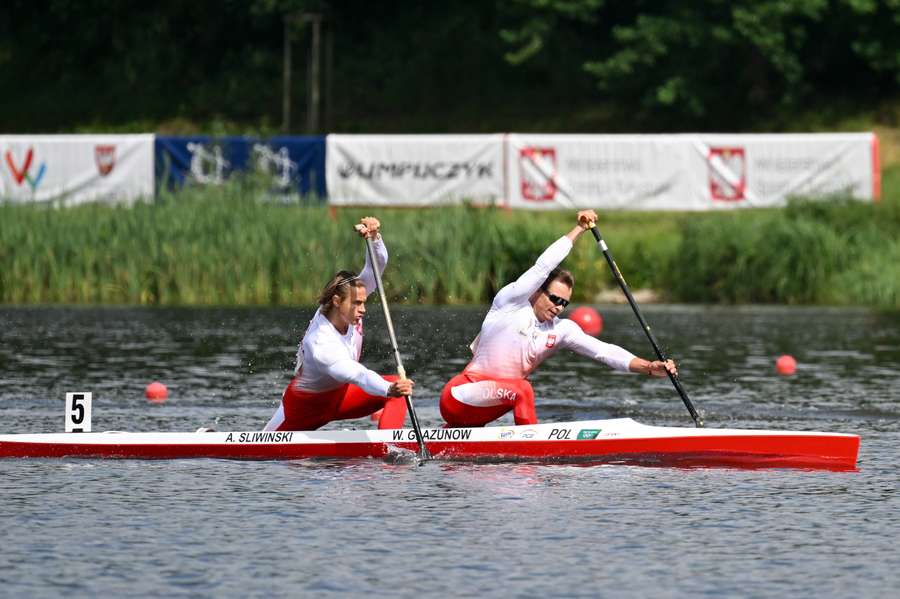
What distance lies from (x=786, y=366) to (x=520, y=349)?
830 cm

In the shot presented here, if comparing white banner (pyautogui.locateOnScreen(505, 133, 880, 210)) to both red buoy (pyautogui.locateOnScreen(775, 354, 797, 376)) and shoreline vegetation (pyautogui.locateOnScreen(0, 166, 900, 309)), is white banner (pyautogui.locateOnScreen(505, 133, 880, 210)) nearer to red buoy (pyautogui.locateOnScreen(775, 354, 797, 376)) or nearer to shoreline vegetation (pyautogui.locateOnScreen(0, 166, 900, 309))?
shoreline vegetation (pyautogui.locateOnScreen(0, 166, 900, 309))

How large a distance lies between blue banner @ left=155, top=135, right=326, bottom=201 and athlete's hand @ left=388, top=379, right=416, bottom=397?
20524mm

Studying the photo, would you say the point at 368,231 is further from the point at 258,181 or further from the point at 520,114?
the point at 520,114

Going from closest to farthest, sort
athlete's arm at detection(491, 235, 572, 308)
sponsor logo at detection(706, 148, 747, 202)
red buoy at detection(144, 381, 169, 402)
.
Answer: athlete's arm at detection(491, 235, 572, 308)
red buoy at detection(144, 381, 169, 402)
sponsor logo at detection(706, 148, 747, 202)

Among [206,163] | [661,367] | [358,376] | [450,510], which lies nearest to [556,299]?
[661,367]

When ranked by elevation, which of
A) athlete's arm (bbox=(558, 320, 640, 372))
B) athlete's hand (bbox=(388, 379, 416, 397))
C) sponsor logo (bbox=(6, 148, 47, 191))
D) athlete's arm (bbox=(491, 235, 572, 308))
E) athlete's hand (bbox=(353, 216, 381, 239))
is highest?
sponsor logo (bbox=(6, 148, 47, 191))

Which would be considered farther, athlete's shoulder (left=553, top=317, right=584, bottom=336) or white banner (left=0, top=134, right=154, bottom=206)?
white banner (left=0, top=134, right=154, bottom=206)

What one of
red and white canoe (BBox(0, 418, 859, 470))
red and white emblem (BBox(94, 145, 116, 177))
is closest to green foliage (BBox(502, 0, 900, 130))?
red and white emblem (BBox(94, 145, 116, 177))

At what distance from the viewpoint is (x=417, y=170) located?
36.2m

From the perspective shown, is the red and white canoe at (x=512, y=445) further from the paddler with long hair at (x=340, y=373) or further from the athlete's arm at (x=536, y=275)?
the athlete's arm at (x=536, y=275)

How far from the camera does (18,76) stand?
5825cm

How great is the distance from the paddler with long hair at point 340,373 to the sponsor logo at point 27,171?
20748mm

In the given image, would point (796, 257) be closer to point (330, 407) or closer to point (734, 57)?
point (734, 57)

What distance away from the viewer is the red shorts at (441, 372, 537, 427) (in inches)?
636
